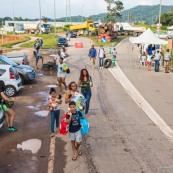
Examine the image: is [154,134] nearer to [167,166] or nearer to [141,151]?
[141,151]

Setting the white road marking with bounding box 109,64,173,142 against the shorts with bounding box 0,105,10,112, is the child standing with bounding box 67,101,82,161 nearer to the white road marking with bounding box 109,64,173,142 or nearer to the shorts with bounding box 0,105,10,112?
the shorts with bounding box 0,105,10,112

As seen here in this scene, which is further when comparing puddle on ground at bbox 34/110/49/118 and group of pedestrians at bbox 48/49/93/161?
puddle on ground at bbox 34/110/49/118

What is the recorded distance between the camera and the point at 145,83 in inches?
717

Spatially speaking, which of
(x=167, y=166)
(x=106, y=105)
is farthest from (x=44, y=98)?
(x=167, y=166)

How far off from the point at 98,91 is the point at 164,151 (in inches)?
305

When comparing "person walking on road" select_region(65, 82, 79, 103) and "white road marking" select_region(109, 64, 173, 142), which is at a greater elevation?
"person walking on road" select_region(65, 82, 79, 103)

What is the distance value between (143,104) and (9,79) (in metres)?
5.62

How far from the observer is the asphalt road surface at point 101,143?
7445 mm

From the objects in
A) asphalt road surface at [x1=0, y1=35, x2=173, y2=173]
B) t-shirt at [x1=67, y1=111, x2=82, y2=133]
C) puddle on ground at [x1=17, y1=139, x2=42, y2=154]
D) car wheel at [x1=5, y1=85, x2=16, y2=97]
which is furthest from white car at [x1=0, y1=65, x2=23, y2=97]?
t-shirt at [x1=67, y1=111, x2=82, y2=133]

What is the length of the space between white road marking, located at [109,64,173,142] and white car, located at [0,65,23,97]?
5.07 metres

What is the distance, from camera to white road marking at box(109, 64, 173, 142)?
10.1m

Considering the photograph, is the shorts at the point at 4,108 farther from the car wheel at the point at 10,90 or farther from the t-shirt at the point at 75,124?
the car wheel at the point at 10,90

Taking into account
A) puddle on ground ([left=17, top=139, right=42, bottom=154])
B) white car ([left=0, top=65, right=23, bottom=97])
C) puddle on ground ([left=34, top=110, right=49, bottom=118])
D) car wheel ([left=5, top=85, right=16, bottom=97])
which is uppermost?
white car ([left=0, top=65, right=23, bottom=97])

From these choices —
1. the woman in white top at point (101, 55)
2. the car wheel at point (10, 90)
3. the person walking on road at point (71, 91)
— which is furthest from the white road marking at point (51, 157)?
the woman in white top at point (101, 55)
